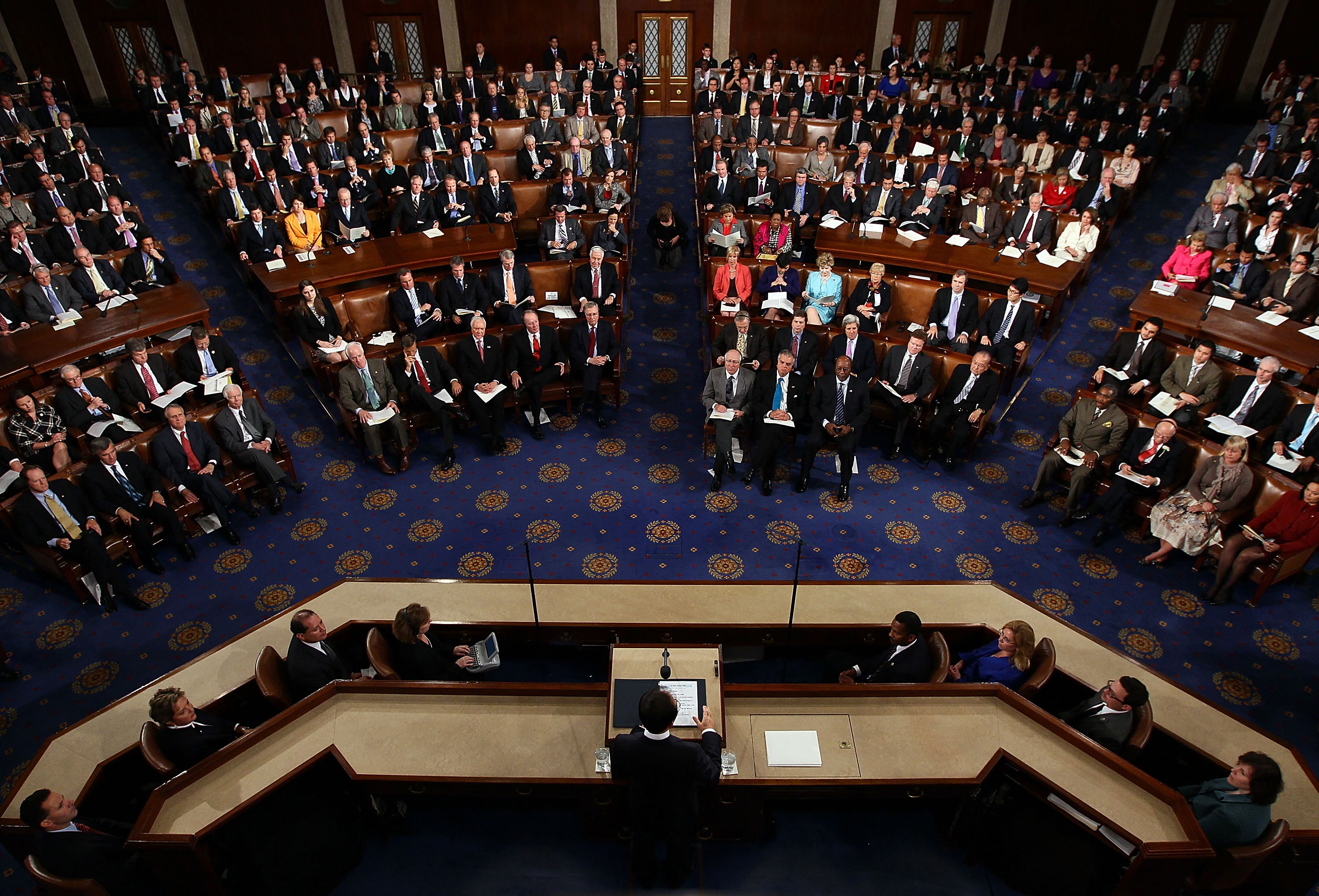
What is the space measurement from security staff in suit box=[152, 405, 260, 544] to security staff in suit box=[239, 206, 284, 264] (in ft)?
10.7

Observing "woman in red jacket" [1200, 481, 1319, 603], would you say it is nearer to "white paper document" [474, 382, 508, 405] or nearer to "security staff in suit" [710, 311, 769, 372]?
"security staff in suit" [710, 311, 769, 372]

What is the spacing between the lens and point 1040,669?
468 cm

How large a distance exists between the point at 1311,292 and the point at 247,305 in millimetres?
11882

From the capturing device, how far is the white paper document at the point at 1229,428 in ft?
23.0

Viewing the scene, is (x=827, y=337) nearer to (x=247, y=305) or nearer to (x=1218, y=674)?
(x=1218, y=674)

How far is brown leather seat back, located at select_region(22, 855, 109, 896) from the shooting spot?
3.75 m

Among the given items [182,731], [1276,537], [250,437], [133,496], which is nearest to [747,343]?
[1276,537]

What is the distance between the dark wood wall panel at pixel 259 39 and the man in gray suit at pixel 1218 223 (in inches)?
629

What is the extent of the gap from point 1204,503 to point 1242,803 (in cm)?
321

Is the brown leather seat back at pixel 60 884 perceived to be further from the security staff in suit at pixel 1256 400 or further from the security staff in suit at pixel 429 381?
the security staff in suit at pixel 1256 400

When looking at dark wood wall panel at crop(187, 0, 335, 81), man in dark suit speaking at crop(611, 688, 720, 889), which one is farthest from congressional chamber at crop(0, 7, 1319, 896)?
dark wood wall panel at crop(187, 0, 335, 81)

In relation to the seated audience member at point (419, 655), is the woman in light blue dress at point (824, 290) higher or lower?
higher

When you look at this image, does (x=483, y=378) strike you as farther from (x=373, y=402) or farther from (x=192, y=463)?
(x=192, y=463)

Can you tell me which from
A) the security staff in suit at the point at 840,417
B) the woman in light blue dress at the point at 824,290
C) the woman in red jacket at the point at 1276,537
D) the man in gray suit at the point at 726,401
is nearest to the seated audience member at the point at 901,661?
the security staff in suit at the point at 840,417
